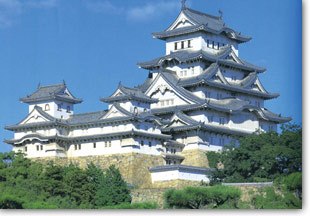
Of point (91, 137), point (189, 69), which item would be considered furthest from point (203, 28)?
point (91, 137)

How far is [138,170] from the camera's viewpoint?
25.6 m

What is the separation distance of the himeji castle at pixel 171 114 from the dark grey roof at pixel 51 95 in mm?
26

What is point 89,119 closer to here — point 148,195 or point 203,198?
point 148,195

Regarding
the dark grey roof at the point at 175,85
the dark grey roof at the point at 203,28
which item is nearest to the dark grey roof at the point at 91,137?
the dark grey roof at the point at 175,85

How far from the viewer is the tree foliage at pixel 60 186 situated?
67.8ft

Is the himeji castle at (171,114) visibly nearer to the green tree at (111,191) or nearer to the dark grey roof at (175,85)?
the dark grey roof at (175,85)

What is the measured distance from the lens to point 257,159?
77.1 ft

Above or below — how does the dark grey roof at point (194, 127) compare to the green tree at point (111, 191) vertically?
above

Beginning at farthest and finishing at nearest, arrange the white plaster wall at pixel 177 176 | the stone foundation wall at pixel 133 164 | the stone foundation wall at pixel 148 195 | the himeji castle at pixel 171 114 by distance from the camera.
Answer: the himeji castle at pixel 171 114, the stone foundation wall at pixel 133 164, the white plaster wall at pixel 177 176, the stone foundation wall at pixel 148 195

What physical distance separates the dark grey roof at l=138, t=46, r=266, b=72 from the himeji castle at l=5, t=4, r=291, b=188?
1.2 inches

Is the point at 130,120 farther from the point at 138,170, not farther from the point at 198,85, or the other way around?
the point at 198,85

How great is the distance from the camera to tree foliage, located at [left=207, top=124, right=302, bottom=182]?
21.9 m

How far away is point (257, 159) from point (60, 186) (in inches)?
176

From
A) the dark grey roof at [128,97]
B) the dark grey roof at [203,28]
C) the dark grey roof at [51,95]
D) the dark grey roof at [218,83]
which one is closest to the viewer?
the dark grey roof at [128,97]
